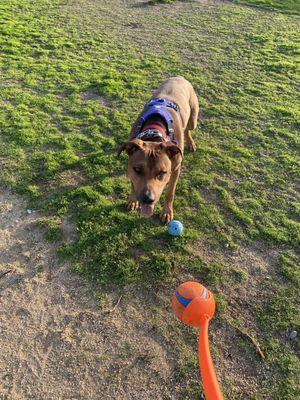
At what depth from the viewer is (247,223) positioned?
19.6 feet

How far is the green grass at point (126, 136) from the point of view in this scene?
5199 millimetres

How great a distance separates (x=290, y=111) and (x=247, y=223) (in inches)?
169

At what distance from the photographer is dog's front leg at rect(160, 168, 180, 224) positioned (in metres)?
5.76

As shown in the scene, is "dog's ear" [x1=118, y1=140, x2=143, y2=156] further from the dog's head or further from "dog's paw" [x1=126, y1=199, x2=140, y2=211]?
"dog's paw" [x1=126, y1=199, x2=140, y2=211]

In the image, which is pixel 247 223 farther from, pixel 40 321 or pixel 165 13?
pixel 165 13

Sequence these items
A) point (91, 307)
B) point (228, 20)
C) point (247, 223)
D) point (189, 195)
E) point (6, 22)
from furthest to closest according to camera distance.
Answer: point (228, 20), point (6, 22), point (189, 195), point (247, 223), point (91, 307)

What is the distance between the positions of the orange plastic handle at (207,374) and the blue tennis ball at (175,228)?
178cm

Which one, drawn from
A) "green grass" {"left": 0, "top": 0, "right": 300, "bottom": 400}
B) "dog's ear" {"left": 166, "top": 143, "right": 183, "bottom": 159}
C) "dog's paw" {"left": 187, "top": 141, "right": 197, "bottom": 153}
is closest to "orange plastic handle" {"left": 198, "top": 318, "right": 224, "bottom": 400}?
"green grass" {"left": 0, "top": 0, "right": 300, "bottom": 400}

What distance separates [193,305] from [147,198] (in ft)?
5.13

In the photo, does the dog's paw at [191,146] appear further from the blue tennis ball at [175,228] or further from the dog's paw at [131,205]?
the blue tennis ball at [175,228]

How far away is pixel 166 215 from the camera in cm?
583

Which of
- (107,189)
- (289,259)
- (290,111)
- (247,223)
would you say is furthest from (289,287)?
(290,111)

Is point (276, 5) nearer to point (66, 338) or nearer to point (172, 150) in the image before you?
point (172, 150)

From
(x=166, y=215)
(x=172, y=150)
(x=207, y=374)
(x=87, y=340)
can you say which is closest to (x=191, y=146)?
(x=166, y=215)
